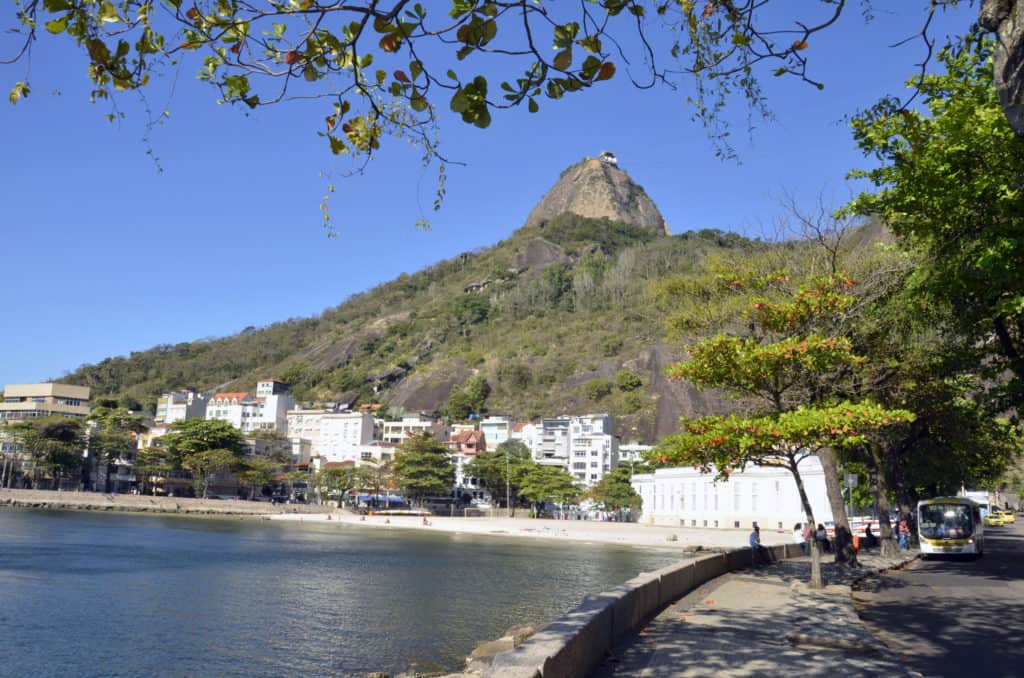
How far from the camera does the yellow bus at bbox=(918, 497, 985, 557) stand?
1046 inches

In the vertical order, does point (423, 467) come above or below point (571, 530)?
above

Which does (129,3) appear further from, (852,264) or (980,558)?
(980,558)

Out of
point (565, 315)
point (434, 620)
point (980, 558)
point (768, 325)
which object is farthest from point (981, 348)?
point (565, 315)

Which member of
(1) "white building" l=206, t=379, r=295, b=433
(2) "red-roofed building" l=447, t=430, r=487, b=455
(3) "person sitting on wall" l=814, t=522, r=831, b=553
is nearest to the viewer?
(3) "person sitting on wall" l=814, t=522, r=831, b=553

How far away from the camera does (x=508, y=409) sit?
474 ft

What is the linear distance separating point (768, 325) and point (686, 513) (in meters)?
55.8

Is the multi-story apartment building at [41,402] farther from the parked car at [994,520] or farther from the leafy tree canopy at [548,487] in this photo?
the parked car at [994,520]

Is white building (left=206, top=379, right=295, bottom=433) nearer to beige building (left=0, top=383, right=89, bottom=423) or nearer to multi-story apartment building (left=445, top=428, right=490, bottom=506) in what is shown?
beige building (left=0, top=383, right=89, bottom=423)

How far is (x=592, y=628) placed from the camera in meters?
7.68

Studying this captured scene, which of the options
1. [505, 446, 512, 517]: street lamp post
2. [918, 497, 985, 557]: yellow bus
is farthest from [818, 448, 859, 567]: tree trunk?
[505, 446, 512, 517]: street lamp post

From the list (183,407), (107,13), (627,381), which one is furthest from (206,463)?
(107,13)

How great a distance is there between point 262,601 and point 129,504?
235 ft

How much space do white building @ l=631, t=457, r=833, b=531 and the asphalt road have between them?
124ft

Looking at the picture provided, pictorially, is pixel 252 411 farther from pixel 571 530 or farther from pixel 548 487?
pixel 571 530
